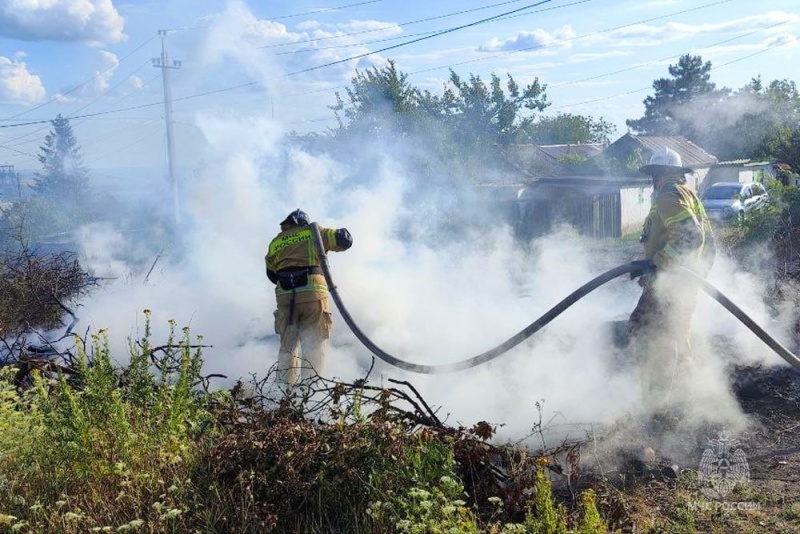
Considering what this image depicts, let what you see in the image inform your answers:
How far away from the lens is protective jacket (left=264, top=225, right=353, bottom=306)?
6094 mm

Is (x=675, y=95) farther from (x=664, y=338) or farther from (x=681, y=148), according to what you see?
(x=664, y=338)

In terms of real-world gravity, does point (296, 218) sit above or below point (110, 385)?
above

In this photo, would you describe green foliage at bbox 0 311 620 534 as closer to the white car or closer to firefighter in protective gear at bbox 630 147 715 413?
firefighter in protective gear at bbox 630 147 715 413

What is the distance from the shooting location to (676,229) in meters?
5.14

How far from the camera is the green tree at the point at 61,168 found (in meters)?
45.2

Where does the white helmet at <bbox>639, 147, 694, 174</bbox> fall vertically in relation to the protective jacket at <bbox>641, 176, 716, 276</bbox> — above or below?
above

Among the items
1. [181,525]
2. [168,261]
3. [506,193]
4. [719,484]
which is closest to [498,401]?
[719,484]

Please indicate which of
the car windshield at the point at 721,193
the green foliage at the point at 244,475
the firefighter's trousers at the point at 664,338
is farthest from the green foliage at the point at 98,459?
the car windshield at the point at 721,193

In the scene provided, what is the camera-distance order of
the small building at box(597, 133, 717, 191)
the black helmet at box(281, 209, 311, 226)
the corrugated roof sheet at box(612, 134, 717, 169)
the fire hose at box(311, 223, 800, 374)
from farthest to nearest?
the corrugated roof sheet at box(612, 134, 717, 169) < the small building at box(597, 133, 717, 191) < the black helmet at box(281, 209, 311, 226) < the fire hose at box(311, 223, 800, 374)

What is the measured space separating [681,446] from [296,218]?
12.0 ft

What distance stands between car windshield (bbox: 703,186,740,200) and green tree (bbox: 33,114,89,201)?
34367mm

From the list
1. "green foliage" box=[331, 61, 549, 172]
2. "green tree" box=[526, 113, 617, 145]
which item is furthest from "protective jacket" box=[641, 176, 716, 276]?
"green tree" box=[526, 113, 617, 145]

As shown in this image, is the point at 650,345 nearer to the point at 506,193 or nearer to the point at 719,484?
the point at 719,484

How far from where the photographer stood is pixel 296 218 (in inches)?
246
